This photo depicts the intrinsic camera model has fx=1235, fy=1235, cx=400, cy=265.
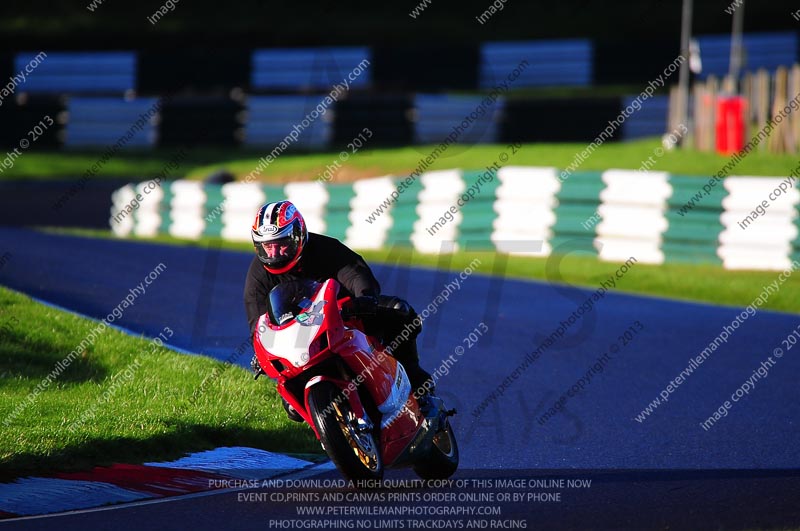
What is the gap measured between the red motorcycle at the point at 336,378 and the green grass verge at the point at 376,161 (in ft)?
40.9

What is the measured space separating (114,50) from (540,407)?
25.8 meters

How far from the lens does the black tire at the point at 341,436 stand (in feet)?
20.6

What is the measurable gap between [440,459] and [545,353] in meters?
4.33

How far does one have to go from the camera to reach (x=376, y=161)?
77.8 feet

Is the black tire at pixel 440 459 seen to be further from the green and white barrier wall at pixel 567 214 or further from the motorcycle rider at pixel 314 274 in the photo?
the green and white barrier wall at pixel 567 214

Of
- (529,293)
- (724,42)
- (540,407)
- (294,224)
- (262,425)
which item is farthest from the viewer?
(724,42)

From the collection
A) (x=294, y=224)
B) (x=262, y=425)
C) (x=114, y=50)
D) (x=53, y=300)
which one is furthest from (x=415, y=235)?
(x=114, y=50)

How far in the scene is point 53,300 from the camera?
12.5 metres

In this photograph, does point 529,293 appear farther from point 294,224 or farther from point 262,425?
point 294,224

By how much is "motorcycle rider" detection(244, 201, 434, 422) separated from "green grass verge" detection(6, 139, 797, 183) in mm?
12041

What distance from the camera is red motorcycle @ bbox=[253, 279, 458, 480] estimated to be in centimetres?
638

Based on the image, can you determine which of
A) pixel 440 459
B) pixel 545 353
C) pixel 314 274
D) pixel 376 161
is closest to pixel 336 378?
pixel 314 274

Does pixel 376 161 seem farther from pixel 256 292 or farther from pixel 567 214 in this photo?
pixel 256 292

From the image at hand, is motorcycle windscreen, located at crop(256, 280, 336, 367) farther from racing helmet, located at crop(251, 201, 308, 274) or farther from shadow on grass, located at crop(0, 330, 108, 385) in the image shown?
shadow on grass, located at crop(0, 330, 108, 385)
